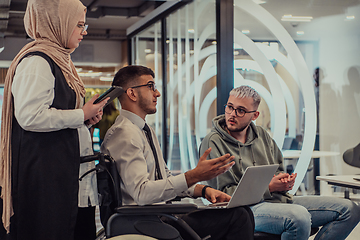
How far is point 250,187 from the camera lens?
174 cm

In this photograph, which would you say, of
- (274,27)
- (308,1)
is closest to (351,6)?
→ (308,1)

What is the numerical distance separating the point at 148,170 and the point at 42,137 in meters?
0.51

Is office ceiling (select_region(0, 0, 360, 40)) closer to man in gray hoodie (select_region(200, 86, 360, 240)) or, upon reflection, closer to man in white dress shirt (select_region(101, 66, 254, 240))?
man in gray hoodie (select_region(200, 86, 360, 240))

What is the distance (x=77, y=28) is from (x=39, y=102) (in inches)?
15.9

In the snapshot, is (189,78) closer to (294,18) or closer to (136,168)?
(294,18)

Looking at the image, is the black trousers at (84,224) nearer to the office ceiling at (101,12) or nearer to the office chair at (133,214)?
the office chair at (133,214)

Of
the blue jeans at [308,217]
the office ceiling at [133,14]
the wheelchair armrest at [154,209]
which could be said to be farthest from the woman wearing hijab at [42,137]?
the office ceiling at [133,14]

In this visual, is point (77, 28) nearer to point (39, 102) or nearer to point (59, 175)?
point (39, 102)

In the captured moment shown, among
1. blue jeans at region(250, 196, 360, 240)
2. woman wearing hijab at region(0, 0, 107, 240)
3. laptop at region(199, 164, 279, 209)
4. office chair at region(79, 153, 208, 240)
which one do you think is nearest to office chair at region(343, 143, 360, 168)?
blue jeans at region(250, 196, 360, 240)

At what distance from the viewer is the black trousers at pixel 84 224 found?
1791 millimetres

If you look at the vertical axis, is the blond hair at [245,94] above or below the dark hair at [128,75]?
below

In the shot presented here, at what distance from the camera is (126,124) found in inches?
70.0

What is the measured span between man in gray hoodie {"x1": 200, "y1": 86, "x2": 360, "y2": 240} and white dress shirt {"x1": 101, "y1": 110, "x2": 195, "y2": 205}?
60 cm

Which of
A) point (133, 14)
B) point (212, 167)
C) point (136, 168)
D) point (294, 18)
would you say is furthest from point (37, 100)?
point (133, 14)
